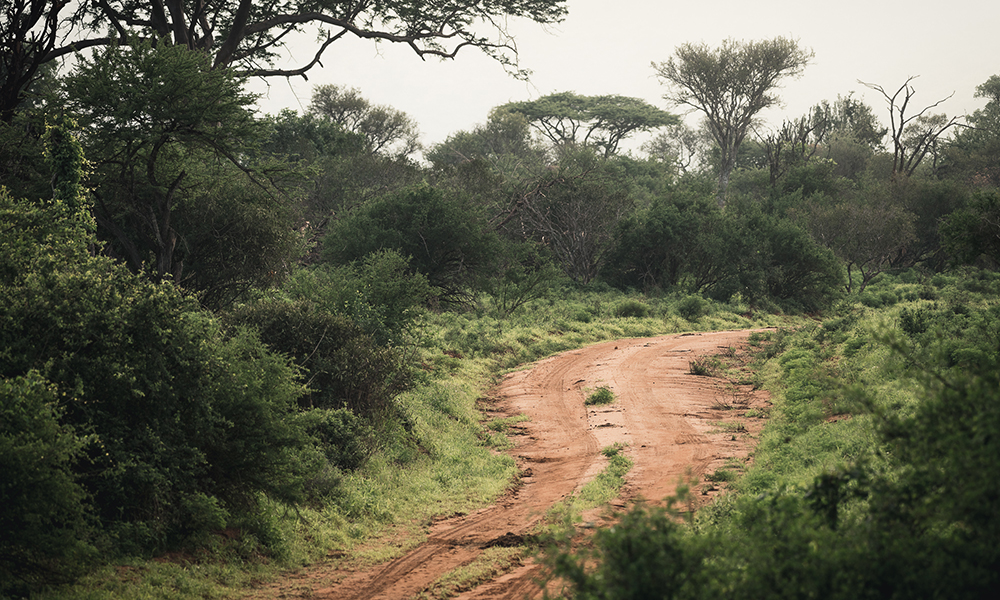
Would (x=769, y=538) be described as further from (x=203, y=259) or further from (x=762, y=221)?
(x=762, y=221)

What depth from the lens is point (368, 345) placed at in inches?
461

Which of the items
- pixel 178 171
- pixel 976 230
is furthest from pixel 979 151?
pixel 178 171

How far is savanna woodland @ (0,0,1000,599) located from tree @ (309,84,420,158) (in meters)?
22.4

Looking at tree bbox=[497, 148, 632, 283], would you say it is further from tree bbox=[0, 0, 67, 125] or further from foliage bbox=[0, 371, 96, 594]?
foliage bbox=[0, 371, 96, 594]

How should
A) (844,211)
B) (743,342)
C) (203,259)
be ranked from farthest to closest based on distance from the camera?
(844,211) < (743,342) < (203,259)

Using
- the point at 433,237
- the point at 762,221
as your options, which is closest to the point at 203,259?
the point at 433,237

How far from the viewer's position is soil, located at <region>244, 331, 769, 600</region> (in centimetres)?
668

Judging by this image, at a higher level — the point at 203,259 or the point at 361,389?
the point at 203,259

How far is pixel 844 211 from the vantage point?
33.0 metres

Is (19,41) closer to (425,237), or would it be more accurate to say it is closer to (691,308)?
(425,237)

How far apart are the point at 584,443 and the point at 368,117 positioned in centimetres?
4797

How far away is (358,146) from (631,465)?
103 feet

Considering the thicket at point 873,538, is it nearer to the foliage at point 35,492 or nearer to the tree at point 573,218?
the foliage at point 35,492

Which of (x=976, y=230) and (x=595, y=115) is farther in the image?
(x=595, y=115)
